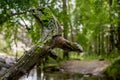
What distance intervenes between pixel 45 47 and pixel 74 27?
38.8 meters

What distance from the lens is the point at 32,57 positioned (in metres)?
8.70

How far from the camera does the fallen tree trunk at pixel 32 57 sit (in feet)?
27.8

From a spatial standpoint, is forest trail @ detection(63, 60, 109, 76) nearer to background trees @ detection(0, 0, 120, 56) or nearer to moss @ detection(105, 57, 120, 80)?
moss @ detection(105, 57, 120, 80)

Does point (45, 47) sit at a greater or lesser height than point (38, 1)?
lesser

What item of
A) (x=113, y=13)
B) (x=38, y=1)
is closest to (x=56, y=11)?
(x=38, y=1)

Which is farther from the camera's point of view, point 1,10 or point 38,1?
point 38,1

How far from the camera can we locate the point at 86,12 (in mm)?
42500

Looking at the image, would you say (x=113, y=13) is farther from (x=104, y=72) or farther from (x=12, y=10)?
(x=12, y=10)

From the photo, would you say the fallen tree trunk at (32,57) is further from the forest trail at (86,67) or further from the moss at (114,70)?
the forest trail at (86,67)

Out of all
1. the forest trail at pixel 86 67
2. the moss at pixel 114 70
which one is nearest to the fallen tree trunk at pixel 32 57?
the moss at pixel 114 70

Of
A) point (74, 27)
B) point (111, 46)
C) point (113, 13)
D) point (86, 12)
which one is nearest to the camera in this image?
point (113, 13)

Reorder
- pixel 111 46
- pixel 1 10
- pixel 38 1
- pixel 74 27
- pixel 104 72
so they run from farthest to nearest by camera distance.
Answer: pixel 74 27 → pixel 111 46 → pixel 104 72 → pixel 38 1 → pixel 1 10

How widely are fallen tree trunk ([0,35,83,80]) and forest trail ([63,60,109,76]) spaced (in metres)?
14.4

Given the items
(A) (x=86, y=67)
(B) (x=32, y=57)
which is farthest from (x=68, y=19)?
(B) (x=32, y=57)
